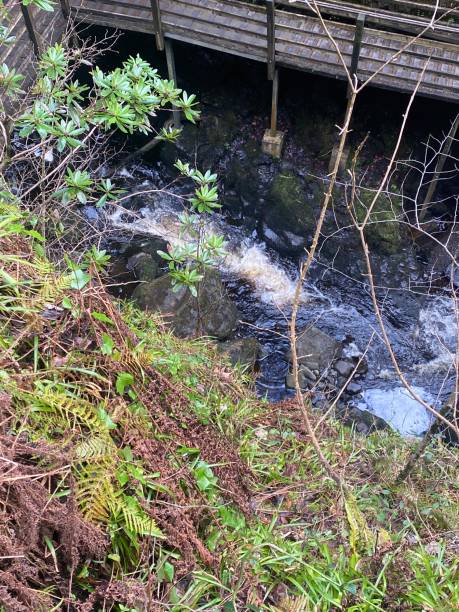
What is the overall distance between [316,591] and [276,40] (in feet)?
24.7

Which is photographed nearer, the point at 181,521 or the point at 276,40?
the point at 181,521

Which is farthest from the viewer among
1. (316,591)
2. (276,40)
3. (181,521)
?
(276,40)

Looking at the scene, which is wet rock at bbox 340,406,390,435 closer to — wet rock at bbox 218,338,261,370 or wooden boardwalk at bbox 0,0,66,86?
wet rock at bbox 218,338,261,370

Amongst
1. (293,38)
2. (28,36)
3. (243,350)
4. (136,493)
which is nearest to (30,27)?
(28,36)

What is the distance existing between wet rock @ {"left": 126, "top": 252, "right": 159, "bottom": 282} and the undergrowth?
369 centimetres

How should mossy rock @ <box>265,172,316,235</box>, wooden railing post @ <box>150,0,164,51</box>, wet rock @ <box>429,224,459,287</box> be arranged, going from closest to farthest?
wooden railing post @ <box>150,0,164,51</box>
wet rock @ <box>429,224,459,287</box>
mossy rock @ <box>265,172,316,235</box>

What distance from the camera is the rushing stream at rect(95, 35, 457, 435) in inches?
268

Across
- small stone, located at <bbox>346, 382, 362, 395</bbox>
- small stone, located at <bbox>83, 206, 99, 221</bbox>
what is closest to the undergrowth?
small stone, located at <bbox>346, 382, 362, 395</bbox>

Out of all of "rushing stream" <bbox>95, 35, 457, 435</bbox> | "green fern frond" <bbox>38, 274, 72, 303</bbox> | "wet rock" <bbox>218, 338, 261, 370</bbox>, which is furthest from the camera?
"rushing stream" <bbox>95, 35, 457, 435</bbox>

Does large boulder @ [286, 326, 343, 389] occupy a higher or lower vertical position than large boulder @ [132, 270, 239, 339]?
lower

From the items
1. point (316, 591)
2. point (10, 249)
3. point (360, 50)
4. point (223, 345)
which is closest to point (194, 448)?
point (316, 591)

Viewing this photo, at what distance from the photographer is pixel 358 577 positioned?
2.49 m

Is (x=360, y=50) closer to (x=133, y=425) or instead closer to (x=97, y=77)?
(x=97, y=77)

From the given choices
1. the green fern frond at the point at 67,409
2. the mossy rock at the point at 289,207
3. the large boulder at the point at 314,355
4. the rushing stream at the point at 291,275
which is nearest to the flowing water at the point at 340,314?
the rushing stream at the point at 291,275
